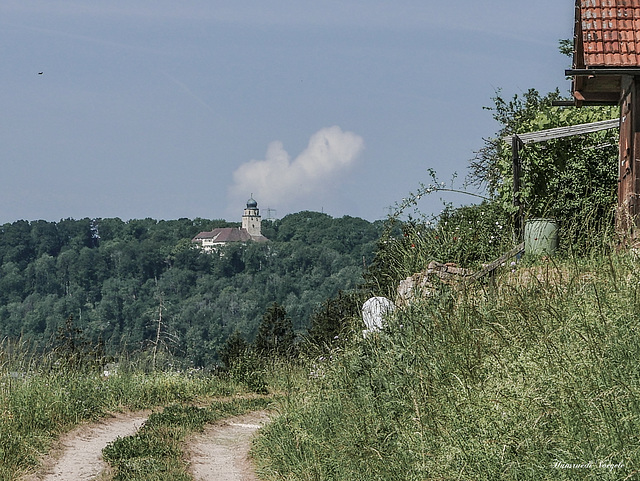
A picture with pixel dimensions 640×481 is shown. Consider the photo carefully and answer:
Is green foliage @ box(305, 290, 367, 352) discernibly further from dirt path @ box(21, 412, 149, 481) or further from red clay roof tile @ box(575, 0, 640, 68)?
red clay roof tile @ box(575, 0, 640, 68)

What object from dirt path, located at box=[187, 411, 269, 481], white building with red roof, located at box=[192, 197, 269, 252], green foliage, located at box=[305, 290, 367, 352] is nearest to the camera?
dirt path, located at box=[187, 411, 269, 481]

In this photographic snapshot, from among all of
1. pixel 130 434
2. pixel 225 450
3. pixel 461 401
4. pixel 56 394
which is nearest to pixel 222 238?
pixel 56 394

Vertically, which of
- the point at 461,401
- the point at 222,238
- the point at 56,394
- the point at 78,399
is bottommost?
the point at 222,238

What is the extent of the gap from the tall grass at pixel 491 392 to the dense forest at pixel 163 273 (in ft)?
231

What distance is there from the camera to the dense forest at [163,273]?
296ft

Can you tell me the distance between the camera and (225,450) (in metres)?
9.18

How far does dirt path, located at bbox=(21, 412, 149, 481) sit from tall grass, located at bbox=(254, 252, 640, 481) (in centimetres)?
185

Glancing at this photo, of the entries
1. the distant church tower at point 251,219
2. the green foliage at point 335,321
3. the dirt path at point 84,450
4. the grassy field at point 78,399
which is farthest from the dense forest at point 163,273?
the dirt path at point 84,450

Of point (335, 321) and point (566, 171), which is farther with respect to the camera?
point (335, 321)

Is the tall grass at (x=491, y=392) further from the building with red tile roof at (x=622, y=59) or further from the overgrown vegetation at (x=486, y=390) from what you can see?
the building with red tile roof at (x=622, y=59)

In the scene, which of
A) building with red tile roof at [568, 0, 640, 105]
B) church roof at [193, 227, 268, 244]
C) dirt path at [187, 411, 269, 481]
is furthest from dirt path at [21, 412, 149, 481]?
church roof at [193, 227, 268, 244]

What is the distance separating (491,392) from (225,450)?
4793 mm

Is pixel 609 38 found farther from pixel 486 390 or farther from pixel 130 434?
pixel 130 434

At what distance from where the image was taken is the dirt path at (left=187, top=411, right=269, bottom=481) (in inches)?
314
